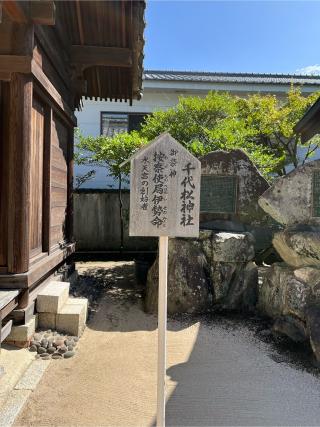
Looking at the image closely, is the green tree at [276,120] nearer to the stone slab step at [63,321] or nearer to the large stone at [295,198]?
the large stone at [295,198]

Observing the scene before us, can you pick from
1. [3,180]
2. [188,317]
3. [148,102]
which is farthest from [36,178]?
[148,102]

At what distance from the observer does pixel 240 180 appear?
22.2 feet

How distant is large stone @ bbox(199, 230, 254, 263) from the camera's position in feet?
19.7

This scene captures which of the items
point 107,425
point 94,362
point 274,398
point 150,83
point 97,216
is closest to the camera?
point 107,425

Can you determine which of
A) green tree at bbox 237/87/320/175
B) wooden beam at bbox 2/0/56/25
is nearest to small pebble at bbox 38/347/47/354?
wooden beam at bbox 2/0/56/25

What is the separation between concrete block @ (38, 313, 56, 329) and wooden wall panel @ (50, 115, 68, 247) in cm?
144

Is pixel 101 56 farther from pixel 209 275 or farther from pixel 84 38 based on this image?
pixel 209 275

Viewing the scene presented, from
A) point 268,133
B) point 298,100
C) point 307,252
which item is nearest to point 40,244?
point 307,252


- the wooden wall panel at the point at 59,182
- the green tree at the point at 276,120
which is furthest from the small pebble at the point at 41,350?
the green tree at the point at 276,120

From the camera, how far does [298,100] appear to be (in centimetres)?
1037

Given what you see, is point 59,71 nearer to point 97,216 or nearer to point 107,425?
point 107,425

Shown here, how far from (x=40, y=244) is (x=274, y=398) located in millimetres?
3622

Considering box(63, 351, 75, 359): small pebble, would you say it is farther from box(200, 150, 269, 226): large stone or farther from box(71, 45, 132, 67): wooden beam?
box(71, 45, 132, 67): wooden beam

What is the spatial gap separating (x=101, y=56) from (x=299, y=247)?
4.79m
